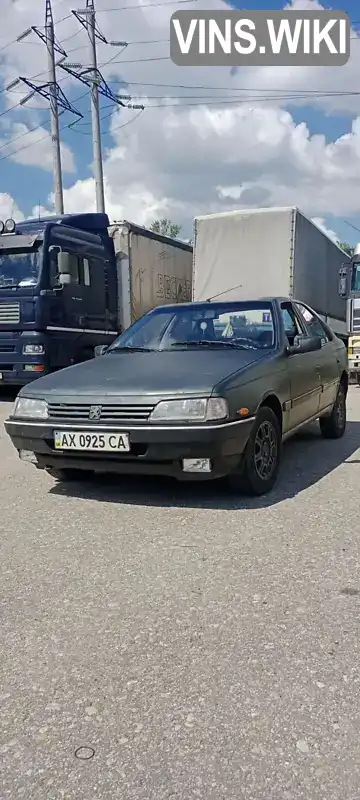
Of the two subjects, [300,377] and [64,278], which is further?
[64,278]

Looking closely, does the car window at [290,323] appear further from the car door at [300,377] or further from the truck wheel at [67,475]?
the truck wheel at [67,475]

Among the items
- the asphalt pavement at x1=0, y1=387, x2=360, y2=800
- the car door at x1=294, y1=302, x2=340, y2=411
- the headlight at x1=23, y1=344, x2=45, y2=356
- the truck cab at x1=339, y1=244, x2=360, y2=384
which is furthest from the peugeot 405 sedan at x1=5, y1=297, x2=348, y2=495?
the truck cab at x1=339, y1=244, x2=360, y2=384

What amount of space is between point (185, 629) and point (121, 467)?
1.70m

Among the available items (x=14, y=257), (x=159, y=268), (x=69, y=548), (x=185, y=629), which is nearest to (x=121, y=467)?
(x=69, y=548)

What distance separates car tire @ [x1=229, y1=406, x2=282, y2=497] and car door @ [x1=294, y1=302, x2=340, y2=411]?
1.63m

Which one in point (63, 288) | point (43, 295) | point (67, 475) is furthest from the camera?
point (63, 288)

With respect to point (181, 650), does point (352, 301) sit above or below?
above

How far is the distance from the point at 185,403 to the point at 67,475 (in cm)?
147

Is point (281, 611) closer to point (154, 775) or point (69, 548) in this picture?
point (154, 775)

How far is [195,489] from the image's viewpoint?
4.77 m

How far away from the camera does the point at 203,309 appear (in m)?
5.68

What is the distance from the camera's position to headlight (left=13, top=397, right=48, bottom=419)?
445 centimetres

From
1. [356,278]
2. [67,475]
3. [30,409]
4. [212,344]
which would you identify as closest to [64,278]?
[212,344]

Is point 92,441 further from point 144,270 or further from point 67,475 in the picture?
point 144,270
